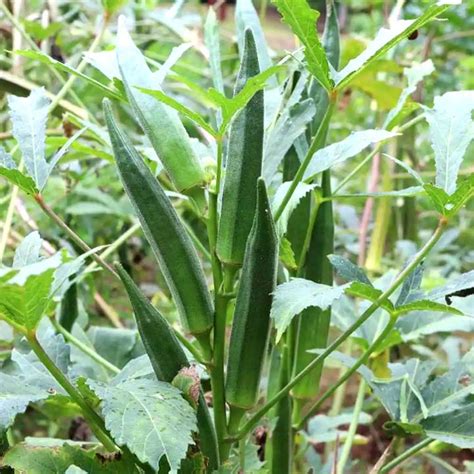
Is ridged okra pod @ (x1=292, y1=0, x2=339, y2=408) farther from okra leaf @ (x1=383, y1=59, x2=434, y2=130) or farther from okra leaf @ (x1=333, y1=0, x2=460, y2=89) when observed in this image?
okra leaf @ (x1=333, y1=0, x2=460, y2=89)

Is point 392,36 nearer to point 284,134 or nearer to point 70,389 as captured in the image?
point 284,134

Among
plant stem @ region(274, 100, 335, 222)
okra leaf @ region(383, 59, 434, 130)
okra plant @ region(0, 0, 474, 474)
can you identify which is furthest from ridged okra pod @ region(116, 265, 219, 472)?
okra leaf @ region(383, 59, 434, 130)

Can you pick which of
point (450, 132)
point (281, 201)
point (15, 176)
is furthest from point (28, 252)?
point (450, 132)

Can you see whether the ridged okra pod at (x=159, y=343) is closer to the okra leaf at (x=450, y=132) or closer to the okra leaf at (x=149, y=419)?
the okra leaf at (x=149, y=419)

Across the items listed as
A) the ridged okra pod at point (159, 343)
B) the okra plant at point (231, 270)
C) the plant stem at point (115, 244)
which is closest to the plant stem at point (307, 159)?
the okra plant at point (231, 270)

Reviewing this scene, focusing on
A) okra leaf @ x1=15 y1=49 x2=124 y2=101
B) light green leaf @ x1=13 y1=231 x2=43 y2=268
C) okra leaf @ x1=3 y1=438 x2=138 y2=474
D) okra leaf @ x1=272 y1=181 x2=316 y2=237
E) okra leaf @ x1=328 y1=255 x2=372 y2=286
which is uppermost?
okra leaf @ x1=15 y1=49 x2=124 y2=101

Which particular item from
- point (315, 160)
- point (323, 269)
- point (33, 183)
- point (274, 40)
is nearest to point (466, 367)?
point (323, 269)
